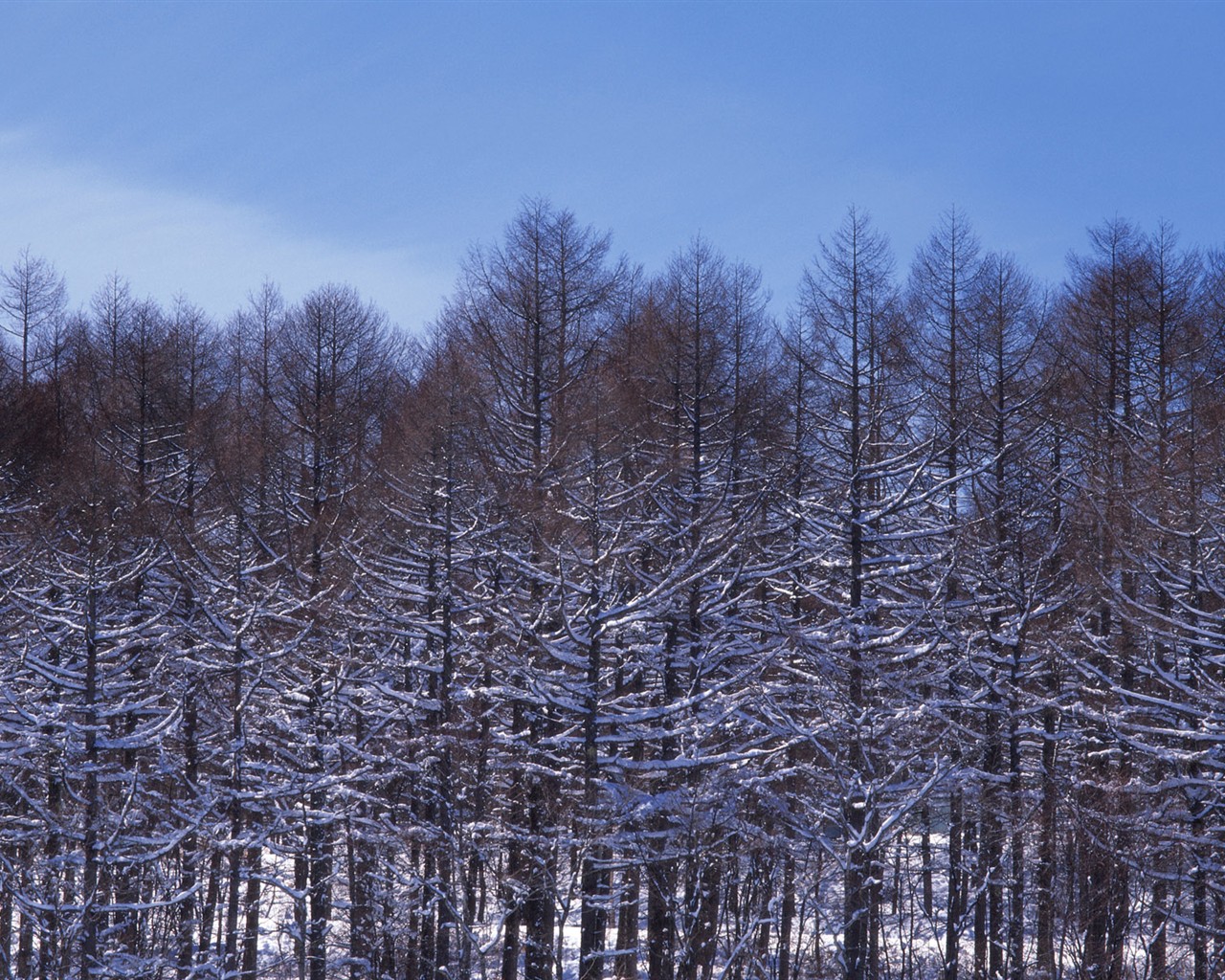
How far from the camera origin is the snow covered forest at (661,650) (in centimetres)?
1936

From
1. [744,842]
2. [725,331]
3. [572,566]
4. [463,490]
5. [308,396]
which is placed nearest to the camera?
[572,566]

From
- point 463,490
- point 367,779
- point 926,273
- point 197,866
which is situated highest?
point 926,273

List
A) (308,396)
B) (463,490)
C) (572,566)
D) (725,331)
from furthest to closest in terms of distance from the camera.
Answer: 1. (308,396)
2. (725,331)
3. (463,490)
4. (572,566)

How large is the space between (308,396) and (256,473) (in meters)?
2.33

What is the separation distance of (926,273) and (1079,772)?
11.2 meters

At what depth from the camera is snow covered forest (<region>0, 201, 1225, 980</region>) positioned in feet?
63.5

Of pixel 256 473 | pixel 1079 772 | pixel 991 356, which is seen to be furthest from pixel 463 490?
pixel 1079 772

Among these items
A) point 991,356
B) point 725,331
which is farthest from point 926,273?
point 725,331

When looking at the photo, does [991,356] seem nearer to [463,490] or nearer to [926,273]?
[926,273]

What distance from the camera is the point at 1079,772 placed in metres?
22.4

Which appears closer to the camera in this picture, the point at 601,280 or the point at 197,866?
the point at 197,866

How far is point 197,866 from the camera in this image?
22422 mm

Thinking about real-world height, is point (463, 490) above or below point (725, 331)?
below

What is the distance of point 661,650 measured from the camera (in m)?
20.6
